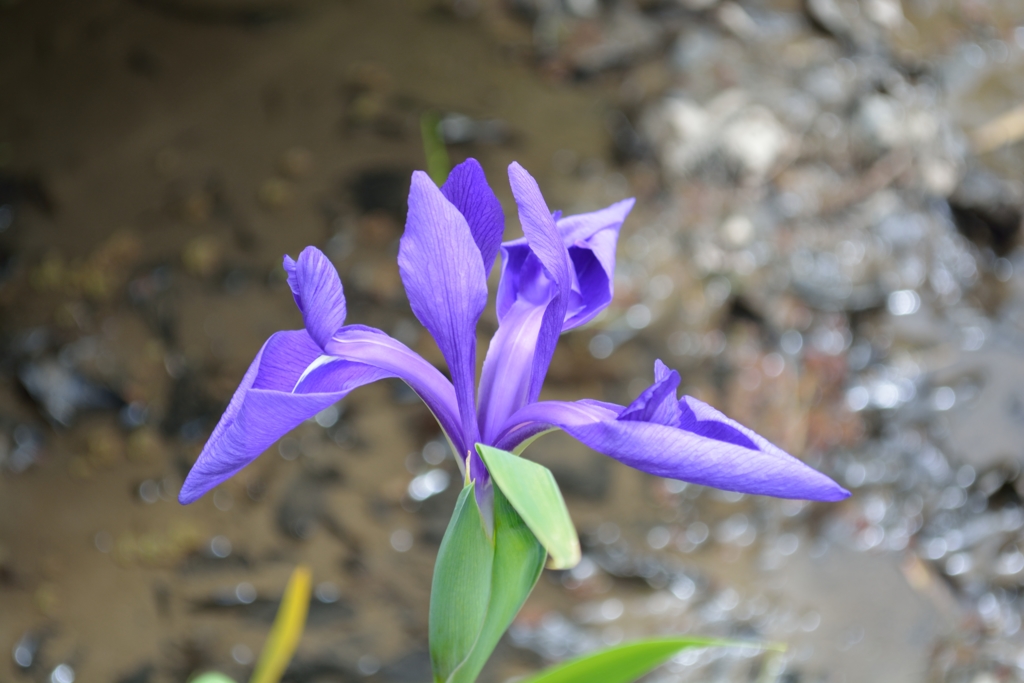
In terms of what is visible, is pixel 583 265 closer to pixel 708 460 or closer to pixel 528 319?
pixel 528 319

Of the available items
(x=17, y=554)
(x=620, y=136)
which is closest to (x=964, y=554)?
(x=620, y=136)

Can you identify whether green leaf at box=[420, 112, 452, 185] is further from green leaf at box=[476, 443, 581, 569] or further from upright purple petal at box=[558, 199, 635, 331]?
green leaf at box=[476, 443, 581, 569]

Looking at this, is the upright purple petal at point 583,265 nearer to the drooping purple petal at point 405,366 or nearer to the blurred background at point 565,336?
the drooping purple petal at point 405,366

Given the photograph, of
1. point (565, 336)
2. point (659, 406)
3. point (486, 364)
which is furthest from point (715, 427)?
point (565, 336)

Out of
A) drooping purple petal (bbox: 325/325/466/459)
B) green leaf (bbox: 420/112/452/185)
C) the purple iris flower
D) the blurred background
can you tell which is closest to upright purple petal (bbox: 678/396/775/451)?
the purple iris flower

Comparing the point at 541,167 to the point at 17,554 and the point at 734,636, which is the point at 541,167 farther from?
the point at 17,554

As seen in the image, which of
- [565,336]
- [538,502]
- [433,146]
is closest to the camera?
[538,502]

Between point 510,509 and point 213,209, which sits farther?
point 213,209

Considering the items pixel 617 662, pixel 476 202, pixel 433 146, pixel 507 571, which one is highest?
pixel 476 202
